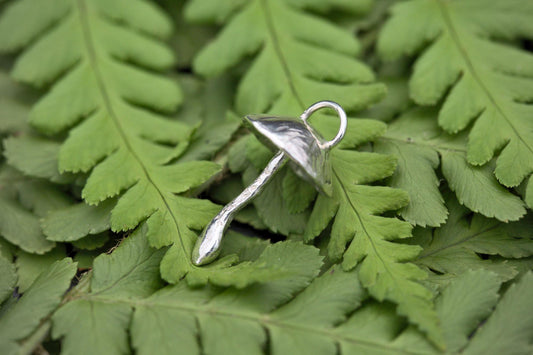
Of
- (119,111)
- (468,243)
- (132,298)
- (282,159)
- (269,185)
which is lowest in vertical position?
(468,243)

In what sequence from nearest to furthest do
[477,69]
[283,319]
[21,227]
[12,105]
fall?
[283,319] < [21,227] < [477,69] < [12,105]

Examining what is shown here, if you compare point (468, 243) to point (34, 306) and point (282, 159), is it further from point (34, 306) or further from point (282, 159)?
point (34, 306)

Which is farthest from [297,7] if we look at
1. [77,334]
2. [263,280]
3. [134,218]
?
[77,334]

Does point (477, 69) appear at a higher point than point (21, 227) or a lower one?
higher

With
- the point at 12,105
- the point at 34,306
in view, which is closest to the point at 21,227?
the point at 34,306

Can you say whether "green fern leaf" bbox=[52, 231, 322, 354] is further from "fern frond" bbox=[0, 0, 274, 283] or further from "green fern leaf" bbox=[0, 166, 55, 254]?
"green fern leaf" bbox=[0, 166, 55, 254]

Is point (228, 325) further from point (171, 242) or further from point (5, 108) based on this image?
point (5, 108)
